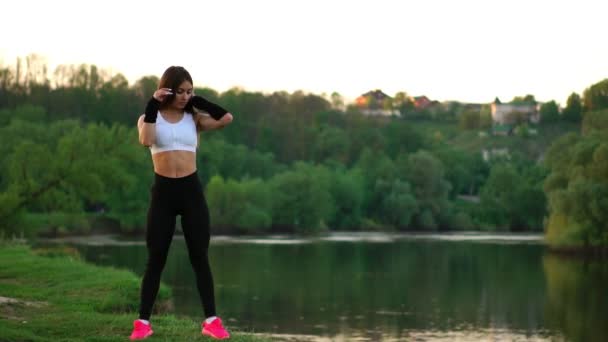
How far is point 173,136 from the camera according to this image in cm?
806

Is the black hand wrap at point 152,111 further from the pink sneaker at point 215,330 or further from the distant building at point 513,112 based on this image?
the distant building at point 513,112

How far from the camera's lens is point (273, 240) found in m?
63.0

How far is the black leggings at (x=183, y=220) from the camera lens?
26.5 feet

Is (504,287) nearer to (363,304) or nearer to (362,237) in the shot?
(363,304)

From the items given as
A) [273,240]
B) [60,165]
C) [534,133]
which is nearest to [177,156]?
[60,165]

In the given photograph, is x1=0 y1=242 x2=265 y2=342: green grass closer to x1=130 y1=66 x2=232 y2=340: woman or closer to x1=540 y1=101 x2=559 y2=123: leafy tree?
x1=130 y1=66 x2=232 y2=340: woman

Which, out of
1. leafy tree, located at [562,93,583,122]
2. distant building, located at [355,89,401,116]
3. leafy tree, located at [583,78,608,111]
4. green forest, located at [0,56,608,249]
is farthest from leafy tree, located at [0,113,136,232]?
distant building, located at [355,89,401,116]

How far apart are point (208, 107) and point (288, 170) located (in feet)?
274

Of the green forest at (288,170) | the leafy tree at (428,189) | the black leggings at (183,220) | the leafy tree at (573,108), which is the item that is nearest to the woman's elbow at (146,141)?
the black leggings at (183,220)

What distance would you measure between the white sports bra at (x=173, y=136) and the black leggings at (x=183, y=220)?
0.70 feet

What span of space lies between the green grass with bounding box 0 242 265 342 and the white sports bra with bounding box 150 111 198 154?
4.59 feet

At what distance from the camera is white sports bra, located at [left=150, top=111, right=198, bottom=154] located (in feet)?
26.4

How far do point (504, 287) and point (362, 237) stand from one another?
32118mm

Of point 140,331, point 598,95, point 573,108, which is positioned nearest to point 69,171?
point 140,331
